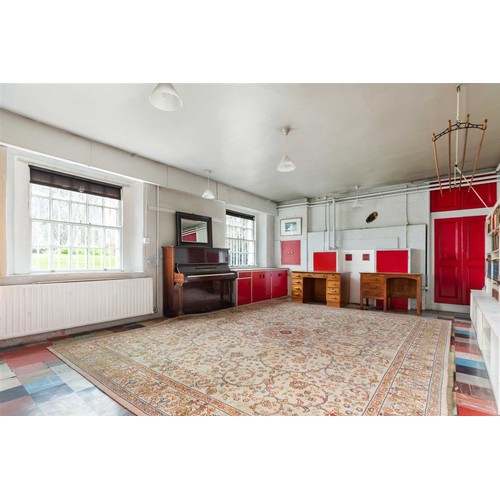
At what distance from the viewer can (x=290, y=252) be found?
8148 millimetres

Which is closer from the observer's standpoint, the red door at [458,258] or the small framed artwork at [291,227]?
the red door at [458,258]

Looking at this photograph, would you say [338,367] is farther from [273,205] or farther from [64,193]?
[273,205]

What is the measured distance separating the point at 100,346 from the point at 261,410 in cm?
248

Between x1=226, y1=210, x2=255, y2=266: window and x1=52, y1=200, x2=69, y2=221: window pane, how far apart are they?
387cm

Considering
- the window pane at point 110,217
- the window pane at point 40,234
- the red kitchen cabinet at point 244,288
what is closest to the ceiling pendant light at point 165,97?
the window pane at point 40,234

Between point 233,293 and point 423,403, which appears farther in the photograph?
point 233,293

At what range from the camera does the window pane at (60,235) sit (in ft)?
13.4

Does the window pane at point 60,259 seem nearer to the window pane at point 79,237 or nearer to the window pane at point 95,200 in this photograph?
the window pane at point 79,237

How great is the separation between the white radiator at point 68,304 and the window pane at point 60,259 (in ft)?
1.61

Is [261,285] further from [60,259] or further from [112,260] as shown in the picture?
[60,259]
